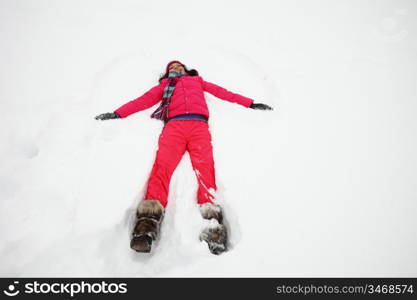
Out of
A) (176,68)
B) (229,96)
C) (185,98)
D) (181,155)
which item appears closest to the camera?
(181,155)

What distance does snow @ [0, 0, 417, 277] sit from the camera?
1.70 m

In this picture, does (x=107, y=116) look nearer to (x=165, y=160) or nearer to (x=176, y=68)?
(x=165, y=160)

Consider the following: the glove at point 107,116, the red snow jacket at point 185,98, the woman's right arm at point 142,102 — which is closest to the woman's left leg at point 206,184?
the red snow jacket at point 185,98

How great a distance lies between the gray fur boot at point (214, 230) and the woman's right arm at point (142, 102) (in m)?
1.59

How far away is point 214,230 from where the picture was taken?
1.82 m

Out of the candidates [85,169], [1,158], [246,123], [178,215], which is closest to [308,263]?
[178,215]

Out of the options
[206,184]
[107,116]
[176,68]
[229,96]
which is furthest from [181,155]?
[176,68]

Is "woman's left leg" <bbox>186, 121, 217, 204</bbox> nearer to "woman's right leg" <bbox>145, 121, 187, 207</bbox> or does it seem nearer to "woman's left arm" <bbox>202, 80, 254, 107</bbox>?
"woman's right leg" <bbox>145, 121, 187, 207</bbox>

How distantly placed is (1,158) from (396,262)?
11.9 feet

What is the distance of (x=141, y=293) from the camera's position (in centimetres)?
156

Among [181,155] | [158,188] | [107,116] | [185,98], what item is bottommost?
[158,188]

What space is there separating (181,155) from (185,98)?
815 mm

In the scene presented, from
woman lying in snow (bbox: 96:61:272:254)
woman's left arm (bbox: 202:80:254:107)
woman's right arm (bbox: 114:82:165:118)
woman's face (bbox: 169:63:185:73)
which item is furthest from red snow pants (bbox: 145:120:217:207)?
woman's face (bbox: 169:63:185:73)

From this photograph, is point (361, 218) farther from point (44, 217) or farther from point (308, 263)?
point (44, 217)
